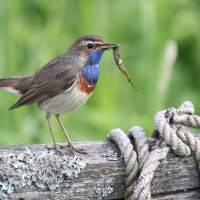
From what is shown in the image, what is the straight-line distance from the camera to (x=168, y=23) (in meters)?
8.22

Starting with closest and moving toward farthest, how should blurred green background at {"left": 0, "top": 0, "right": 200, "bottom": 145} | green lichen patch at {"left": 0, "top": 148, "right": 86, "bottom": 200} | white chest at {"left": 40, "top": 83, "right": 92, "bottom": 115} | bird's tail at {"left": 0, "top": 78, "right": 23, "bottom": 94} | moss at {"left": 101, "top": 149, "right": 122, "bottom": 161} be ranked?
green lichen patch at {"left": 0, "top": 148, "right": 86, "bottom": 200}
moss at {"left": 101, "top": 149, "right": 122, "bottom": 161}
white chest at {"left": 40, "top": 83, "right": 92, "bottom": 115}
bird's tail at {"left": 0, "top": 78, "right": 23, "bottom": 94}
blurred green background at {"left": 0, "top": 0, "right": 200, "bottom": 145}

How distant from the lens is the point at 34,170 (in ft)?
12.7

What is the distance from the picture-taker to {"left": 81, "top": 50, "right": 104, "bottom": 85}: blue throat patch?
5703 mm

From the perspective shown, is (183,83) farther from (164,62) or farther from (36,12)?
(36,12)

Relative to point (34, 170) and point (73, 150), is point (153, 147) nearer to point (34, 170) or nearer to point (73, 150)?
point (73, 150)

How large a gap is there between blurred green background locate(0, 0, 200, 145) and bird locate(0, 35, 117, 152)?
938 millimetres

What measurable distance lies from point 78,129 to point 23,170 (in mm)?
3209

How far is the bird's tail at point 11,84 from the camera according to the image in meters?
6.23

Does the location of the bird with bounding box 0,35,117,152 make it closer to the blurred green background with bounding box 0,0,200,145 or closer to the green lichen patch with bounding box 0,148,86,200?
the blurred green background with bounding box 0,0,200,145

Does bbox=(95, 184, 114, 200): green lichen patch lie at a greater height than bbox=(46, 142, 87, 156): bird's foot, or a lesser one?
lesser

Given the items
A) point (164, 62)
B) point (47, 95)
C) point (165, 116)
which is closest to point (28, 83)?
point (47, 95)

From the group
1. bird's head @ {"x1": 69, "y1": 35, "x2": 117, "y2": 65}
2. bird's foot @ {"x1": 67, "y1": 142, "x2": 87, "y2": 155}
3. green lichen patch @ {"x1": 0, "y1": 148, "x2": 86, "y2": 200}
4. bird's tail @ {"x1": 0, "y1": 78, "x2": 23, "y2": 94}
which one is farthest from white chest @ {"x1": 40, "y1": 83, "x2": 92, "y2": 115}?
green lichen patch @ {"x1": 0, "y1": 148, "x2": 86, "y2": 200}

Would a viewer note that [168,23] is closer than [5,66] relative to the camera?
No

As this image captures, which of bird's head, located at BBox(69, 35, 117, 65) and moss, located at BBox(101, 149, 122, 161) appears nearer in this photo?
moss, located at BBox(101, 149, 122, 161)
